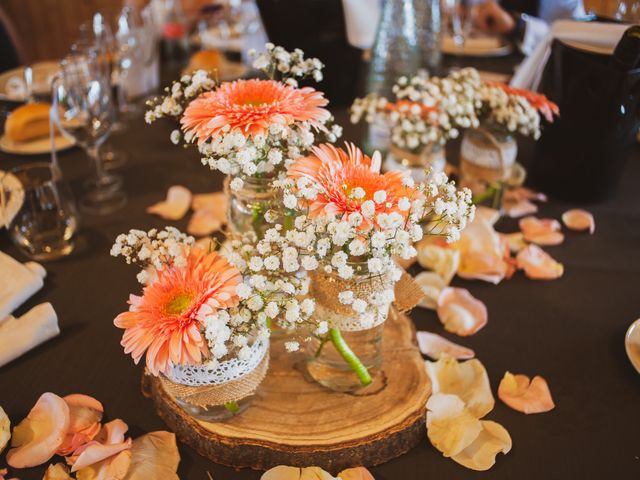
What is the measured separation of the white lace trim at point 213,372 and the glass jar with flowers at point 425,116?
1.71 feet

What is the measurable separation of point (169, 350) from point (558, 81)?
0.96 m

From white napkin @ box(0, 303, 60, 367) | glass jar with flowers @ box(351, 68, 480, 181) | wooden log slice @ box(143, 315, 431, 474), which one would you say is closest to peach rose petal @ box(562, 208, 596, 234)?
glass jar with flowers @ box(351, 68, 480, 181)

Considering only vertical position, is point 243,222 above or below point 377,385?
above

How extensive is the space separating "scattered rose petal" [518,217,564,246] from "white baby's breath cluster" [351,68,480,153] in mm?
243

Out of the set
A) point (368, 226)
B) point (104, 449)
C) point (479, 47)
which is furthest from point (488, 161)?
point (479, 47)

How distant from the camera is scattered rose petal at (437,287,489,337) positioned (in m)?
0.92

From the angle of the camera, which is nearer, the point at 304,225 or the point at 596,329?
the point at 304,225

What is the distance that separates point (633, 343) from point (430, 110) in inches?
21.6

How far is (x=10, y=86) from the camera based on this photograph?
156 cm

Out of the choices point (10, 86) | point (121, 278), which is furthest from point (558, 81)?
point (10, 86)

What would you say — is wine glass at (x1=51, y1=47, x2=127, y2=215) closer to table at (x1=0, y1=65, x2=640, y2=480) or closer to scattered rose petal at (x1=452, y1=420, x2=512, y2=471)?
table at (x1=0, y1=65, x2=640, y2=480)

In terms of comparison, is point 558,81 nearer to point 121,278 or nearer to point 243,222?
point 243,222

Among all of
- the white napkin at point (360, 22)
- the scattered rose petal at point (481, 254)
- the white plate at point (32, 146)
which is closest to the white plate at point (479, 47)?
the white napkin at point (360, 22)

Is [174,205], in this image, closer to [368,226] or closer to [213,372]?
[213,372]
